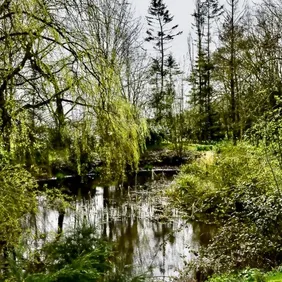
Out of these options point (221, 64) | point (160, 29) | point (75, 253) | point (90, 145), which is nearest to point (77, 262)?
point (75, 253)

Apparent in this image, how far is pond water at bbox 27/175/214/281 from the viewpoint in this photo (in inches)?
330

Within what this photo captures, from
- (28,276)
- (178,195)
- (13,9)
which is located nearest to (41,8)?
(13,9)

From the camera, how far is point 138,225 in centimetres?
1092

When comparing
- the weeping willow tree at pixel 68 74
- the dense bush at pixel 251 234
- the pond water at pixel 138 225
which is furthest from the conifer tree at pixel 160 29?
the weeping willow tree at pixel 68 74

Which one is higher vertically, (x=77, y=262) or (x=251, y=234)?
(x=77, y=262)

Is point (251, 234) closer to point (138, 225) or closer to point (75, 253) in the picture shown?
point (75, 253)

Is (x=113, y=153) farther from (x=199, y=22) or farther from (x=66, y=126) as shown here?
(x=199, y=22)

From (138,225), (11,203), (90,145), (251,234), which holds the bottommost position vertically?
(138,225)

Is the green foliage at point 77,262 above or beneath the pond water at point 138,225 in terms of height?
above

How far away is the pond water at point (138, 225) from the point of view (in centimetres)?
838

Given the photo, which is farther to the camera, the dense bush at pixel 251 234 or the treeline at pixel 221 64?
the treeline at pixel 221 64

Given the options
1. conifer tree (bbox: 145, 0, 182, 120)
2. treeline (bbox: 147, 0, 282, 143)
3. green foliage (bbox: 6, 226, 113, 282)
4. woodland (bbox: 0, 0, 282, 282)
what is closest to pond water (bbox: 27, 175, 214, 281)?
woodland (bbox: 0, 0, 282, 282)

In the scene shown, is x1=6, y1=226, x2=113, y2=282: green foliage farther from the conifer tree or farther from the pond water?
the conifer tree

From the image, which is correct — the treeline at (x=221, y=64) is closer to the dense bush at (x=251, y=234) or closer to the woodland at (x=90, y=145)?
the woodland at (x=90, y=145)
